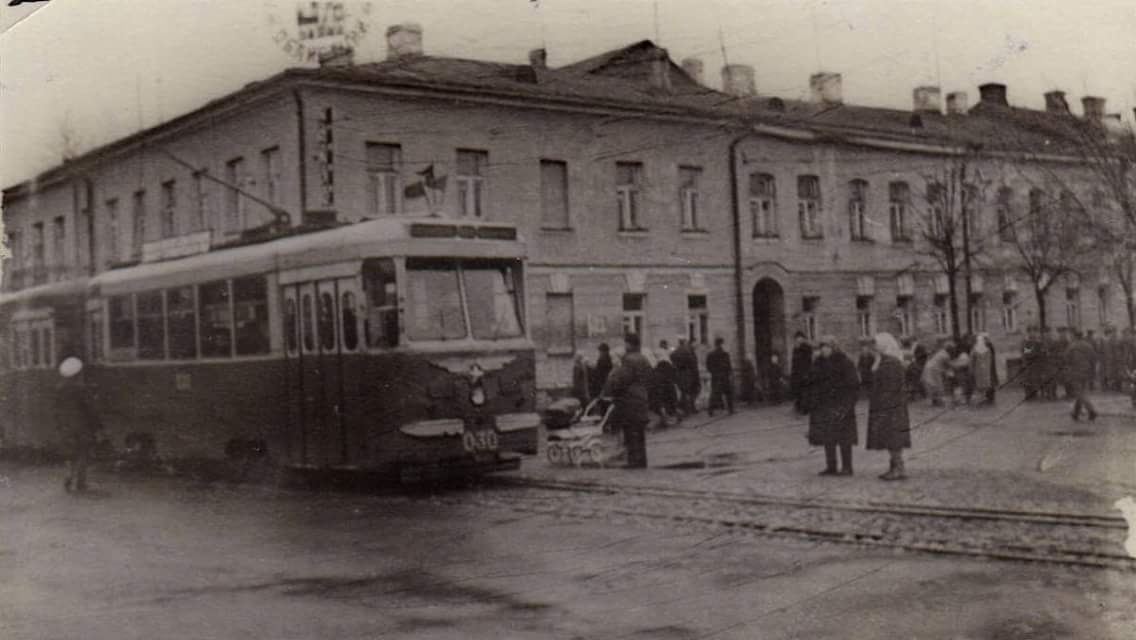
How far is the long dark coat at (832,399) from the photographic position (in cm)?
460

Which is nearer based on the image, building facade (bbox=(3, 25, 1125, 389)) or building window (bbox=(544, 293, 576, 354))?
building facade (bbox=(3, 25, 1125, 389))

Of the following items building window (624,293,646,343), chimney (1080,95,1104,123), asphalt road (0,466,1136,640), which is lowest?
asphalt road (0,466,1136,640)

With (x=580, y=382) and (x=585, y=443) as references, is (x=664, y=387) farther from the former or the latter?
(x=585, y=443)

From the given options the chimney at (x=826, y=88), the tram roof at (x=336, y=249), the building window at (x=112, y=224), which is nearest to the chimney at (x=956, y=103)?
the chimney at (x=826, y=88)

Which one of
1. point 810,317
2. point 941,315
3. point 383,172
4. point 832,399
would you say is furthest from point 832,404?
point 383,172

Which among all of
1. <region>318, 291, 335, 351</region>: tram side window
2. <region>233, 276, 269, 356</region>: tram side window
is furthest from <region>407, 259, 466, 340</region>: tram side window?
<region>233, 276, 269, 356</region>: tram side window

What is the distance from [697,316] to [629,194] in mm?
562

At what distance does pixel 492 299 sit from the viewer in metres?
5.40

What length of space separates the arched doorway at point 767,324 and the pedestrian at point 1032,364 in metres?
0.96

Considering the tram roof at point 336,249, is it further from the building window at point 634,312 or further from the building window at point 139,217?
the building window at point 634,312

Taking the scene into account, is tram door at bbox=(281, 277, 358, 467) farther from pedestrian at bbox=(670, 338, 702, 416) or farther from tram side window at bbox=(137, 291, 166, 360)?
pedestrian at bbox=(670, 338, 702, 416)

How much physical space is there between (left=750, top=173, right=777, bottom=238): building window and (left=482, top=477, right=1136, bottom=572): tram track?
44.6 inches

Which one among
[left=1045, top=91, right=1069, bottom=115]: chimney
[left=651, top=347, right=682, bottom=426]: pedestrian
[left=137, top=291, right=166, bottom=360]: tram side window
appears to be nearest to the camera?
[left=651, top=347, right=682, bottom=426]: pedestrian

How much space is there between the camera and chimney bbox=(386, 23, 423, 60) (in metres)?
4.58
